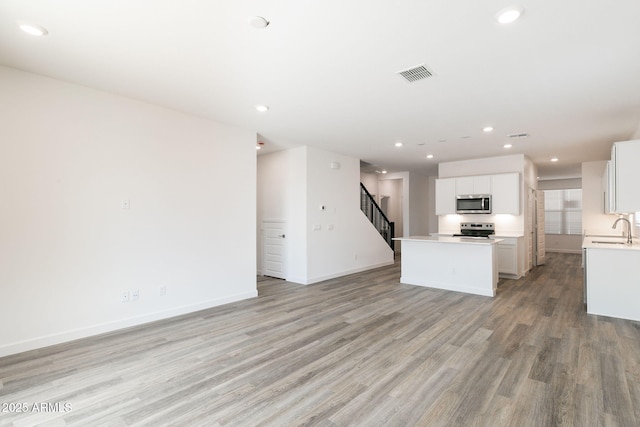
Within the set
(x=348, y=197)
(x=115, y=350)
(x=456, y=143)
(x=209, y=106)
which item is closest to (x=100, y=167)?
(x=209, y=106)

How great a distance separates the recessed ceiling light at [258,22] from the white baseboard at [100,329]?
140 inches

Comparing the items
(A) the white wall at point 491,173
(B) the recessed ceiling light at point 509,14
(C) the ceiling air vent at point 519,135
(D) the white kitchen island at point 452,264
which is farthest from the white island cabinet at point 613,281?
(B) the recessed ceiling light at point 509,14

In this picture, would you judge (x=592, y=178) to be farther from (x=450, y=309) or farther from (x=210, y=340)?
(x=210, y=340)

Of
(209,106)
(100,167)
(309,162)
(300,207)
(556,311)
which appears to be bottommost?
(556,311)

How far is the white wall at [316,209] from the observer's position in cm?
617

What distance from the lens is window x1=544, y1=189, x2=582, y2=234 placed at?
432 inches

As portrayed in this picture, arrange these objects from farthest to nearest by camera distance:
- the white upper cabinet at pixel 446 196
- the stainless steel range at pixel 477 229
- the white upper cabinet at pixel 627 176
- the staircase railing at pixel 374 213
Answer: the staircase railing at pixel 374 213
the white upper cabinet at pixel 446 196
the stainless steel range at pixel 477 229
the white upper cabinet at pixel 627 176

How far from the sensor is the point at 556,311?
438 cm

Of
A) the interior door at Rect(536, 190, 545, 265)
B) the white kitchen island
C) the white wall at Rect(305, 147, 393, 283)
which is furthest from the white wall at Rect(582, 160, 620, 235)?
the white wall at Rect(305, 147, 393, 283)

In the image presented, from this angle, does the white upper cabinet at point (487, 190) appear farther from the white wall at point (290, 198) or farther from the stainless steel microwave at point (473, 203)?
the white wall at point (290, 198)

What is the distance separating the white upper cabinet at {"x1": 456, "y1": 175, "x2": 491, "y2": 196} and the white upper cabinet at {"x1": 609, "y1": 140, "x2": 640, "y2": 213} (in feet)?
9.57

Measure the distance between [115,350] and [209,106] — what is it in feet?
9.80

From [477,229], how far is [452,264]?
7.16 feet

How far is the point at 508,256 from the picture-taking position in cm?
659
